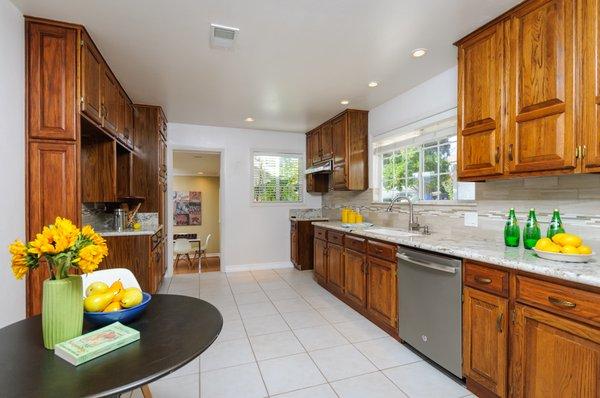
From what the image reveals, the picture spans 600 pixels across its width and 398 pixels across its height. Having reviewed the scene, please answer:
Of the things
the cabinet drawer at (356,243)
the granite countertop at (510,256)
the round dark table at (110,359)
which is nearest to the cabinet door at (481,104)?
the granite countertop at (510,256)

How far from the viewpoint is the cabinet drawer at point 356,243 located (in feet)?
10.3

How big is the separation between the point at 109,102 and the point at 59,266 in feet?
7.97

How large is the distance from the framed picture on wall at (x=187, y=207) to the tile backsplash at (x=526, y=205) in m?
7.28

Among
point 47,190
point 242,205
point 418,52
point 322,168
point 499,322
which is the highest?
point 418,52

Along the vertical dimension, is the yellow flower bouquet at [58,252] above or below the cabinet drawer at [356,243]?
above

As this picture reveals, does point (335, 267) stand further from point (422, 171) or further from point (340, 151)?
point (340, 151)

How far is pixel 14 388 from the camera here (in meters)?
0.75

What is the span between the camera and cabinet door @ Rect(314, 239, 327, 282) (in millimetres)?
4118

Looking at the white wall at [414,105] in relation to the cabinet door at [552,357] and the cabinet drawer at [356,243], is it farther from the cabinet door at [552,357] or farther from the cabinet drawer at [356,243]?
the cabinet door at [552,357]

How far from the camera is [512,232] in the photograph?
2.16 meters

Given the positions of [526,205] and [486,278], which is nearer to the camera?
[486,278]

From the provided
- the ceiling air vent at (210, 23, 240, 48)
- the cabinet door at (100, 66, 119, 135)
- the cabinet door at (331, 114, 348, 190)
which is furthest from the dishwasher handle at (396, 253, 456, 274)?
the cabinet door at (100, 66, 119, 135)

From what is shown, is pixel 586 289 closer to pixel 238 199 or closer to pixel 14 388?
pixel 14 388

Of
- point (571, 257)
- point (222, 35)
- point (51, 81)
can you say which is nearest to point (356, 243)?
point (571, 257)
